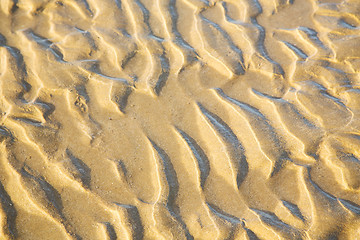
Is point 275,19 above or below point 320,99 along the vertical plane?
above

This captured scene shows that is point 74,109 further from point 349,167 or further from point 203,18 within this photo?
point 349,167

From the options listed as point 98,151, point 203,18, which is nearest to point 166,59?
point 203,18

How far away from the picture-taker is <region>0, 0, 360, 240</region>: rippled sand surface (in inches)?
66.3

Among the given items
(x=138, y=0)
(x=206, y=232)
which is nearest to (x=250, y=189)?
(x=206, y=232)

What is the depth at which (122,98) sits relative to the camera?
82.5 inches

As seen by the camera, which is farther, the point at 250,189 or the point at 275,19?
the point at 275,19

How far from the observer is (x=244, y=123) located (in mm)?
1971

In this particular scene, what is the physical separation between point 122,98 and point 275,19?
1.64 metres

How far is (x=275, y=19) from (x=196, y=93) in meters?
1.18

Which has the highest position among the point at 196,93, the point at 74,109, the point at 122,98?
the point at 196,93

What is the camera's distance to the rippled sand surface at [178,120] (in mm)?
1684

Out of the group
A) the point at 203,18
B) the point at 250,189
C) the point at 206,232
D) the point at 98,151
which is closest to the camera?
the point at 206,232

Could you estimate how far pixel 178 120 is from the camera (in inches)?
79.5

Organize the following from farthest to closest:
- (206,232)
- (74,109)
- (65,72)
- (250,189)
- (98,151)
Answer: (65,72) → (74,109) → (98,151) → (250,189) → (206,232)
